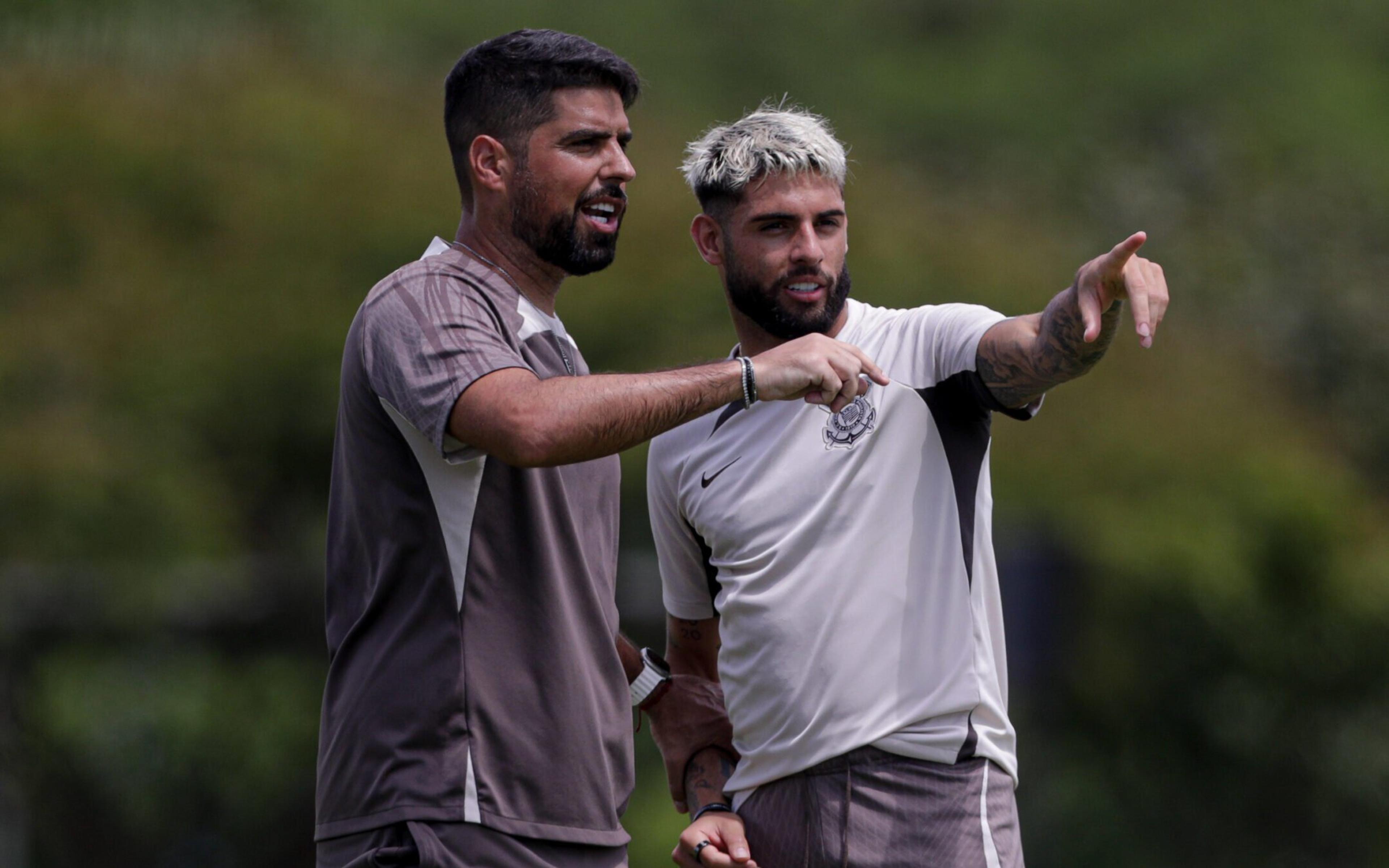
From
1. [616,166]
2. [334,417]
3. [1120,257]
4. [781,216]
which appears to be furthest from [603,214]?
[334,417]

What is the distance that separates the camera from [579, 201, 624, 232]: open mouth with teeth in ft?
12.3

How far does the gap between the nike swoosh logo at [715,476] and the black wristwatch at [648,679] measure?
1.55 feet

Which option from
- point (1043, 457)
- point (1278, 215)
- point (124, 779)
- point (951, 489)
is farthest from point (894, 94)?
point (951, 489)

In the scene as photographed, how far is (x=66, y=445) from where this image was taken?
41.0 feet

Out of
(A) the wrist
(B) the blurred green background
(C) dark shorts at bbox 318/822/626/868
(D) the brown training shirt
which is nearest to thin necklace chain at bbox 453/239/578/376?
(D) the brown training shirt

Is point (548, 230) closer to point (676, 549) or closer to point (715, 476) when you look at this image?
point (715, 476)

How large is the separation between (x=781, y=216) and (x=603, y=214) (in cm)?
50

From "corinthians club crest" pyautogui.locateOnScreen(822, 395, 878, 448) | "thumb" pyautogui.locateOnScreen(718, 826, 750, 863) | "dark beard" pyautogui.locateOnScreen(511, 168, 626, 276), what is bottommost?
"thumb" pyautogui.locateOnScreen(718, 826, 750, 863)

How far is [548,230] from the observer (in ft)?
12.2

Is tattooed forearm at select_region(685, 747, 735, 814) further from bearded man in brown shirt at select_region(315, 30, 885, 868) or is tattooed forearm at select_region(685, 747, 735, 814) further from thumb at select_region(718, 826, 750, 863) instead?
bearded man in brown shirt at select_region(315, 30, 885, 868)

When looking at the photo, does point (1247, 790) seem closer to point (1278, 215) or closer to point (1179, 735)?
point (1179, 735)

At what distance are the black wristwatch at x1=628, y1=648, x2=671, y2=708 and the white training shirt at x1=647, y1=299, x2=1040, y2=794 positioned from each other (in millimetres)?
296

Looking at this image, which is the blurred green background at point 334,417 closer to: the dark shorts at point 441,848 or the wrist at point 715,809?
the wrist at point 715,809

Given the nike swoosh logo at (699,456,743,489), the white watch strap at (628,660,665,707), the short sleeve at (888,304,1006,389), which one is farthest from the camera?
the white watch strap at (628,660,665,707)
